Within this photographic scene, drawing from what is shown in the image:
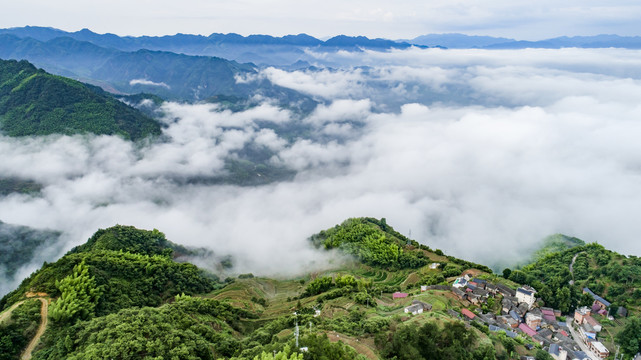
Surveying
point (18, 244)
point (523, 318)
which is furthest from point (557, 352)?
point (18, 244)

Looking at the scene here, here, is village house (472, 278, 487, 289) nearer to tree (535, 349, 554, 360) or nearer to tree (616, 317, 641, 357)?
tree (535, 349, 554, 360)

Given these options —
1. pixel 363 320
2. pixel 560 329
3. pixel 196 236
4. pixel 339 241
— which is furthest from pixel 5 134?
pixel 560 329

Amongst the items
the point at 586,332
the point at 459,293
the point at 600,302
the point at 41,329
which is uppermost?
the point at 41,329

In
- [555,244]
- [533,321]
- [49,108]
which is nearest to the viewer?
[533,321]

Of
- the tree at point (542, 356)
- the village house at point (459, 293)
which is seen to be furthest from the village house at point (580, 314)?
the tree at point (542, 356)

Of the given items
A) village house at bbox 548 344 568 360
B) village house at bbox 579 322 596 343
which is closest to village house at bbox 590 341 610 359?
village house at bbox 579 322 596 343

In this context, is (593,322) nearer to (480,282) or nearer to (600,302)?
(600,302)

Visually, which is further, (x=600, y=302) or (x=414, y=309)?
(x=600, y=302)

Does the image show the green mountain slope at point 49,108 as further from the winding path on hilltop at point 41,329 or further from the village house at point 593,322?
the village house at point 593,322
